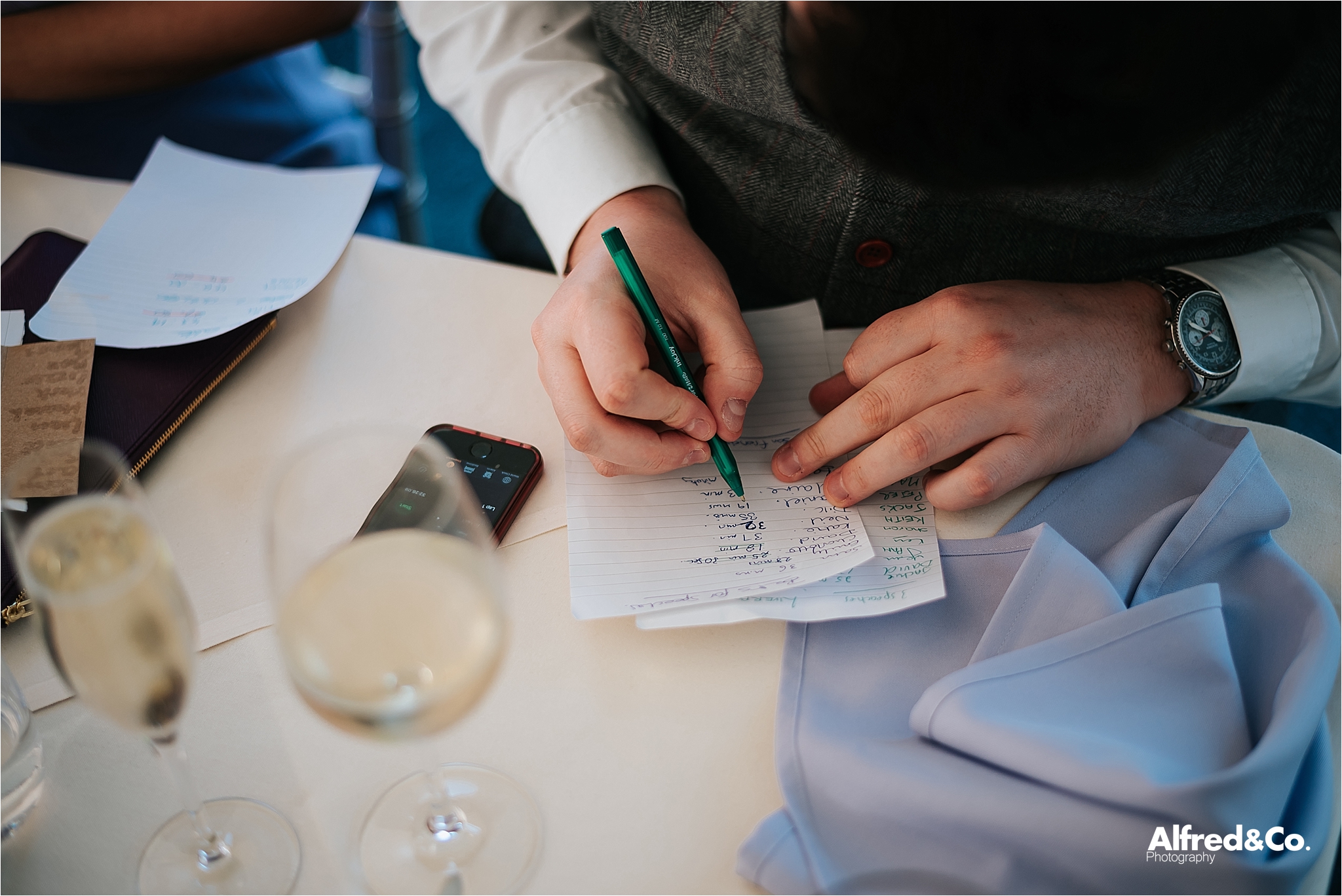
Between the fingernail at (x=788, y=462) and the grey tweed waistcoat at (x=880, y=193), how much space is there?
227 millimetres

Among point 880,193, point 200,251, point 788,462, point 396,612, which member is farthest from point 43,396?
point 880,193

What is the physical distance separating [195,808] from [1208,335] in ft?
2.66

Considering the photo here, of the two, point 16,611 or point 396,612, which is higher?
point 396,612

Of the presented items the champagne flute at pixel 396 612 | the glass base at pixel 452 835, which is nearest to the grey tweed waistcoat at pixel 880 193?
the champagne flute at pixel 396 612

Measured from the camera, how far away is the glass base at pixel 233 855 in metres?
0.50

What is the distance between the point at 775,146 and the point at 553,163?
0.22 m

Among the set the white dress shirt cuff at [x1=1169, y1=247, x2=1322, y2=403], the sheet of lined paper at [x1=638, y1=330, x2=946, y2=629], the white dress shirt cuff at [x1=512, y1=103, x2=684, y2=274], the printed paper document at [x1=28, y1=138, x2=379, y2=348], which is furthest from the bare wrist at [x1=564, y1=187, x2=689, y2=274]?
the white dress shirt cuff at [x1=1169, y1=247, x2=1322, y2=403]

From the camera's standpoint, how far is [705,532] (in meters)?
0.65

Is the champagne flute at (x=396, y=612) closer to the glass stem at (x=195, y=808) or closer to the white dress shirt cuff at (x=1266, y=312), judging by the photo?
the glass stem at (x=195, y=808)

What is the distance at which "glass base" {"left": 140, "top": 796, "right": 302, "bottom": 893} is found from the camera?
1.63ft

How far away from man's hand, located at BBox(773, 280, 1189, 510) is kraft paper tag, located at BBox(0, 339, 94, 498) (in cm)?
56

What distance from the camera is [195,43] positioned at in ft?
3.49

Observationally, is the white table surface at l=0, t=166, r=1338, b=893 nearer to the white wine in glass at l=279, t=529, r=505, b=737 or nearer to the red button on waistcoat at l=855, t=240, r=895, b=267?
the white wine in glass at l=279, t=529, r=505, b=737

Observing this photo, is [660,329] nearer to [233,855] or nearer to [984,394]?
[984,394]
